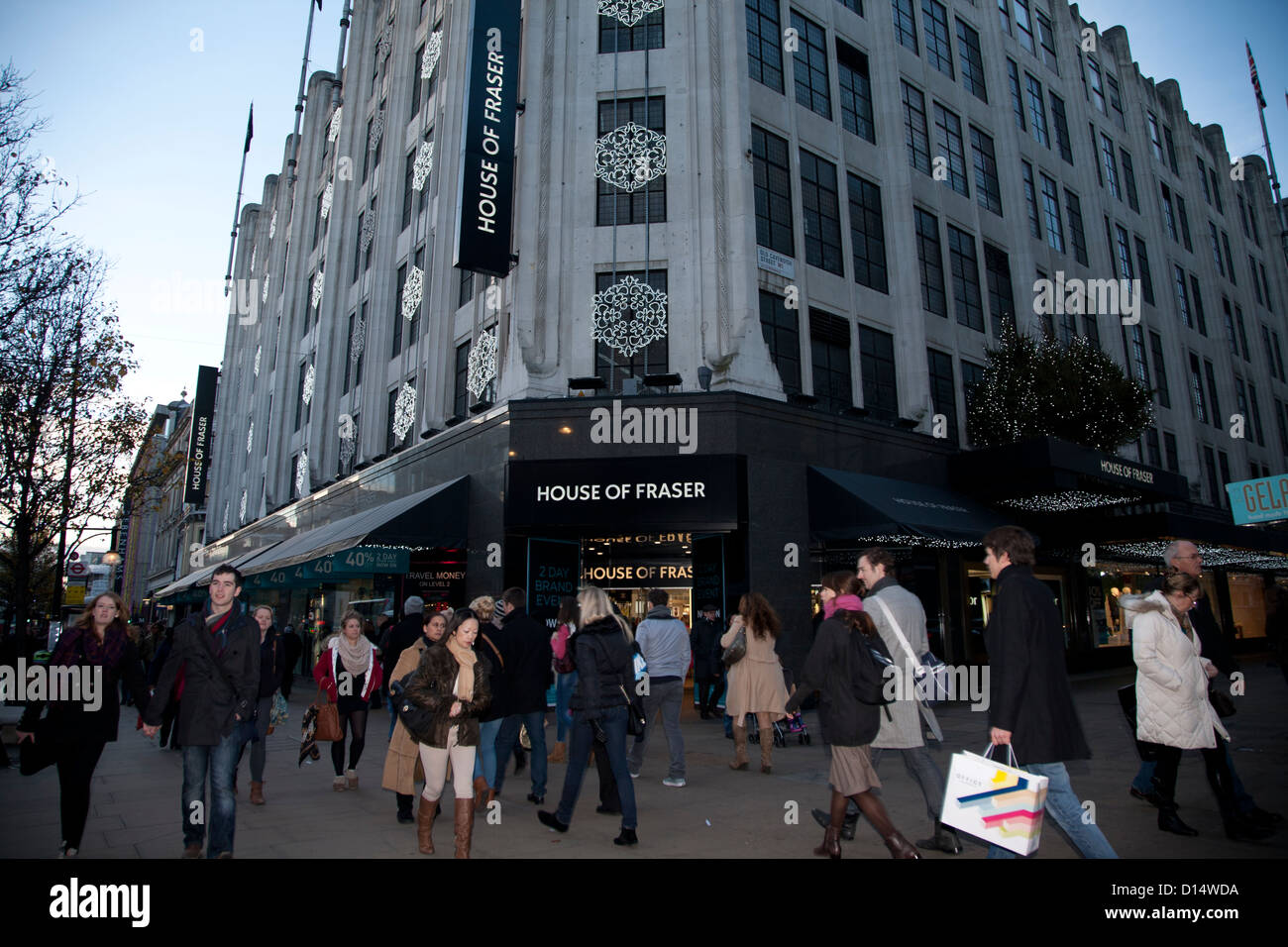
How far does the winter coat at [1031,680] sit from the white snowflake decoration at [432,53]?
75.2ft

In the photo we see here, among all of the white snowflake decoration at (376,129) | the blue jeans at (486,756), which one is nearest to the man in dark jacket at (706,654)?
the blue jeans at (486,756)

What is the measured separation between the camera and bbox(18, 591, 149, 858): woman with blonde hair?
522 cm

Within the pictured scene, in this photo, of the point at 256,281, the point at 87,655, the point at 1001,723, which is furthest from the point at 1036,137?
the point at 256,281

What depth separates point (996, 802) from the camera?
148 inches

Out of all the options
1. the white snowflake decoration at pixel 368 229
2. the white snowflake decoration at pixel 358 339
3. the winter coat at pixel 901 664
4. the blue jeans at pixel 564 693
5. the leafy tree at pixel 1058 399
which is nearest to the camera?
the winter coat at pixel 901 664

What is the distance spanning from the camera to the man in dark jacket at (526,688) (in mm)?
6922

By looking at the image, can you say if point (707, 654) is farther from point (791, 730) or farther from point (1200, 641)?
point (1200, 641)

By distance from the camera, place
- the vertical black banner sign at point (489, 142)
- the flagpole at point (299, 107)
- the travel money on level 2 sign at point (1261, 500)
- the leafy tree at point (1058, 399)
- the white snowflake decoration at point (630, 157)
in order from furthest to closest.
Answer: the flagpole at point (299, 107) < the leafy tree at point (1058, 399) < the white snowflake decoration at point (630, 157) < the vertical black banner sign at point (489, 142) < the travel money on level 2 sign at point (1261, 500)

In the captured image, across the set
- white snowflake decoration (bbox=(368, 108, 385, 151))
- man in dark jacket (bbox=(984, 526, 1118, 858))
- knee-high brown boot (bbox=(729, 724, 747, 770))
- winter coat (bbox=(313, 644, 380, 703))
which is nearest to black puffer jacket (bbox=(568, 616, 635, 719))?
man in dark jacket (bbox=(984, 526, 1118, 858))

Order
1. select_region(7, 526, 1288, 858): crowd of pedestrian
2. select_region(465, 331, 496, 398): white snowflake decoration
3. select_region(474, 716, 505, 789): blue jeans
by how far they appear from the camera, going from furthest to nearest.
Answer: select_region(465, 331, 496, 398): white snowflake decoration, select_region(474, 716, 505, 789): blue jeans, select_region(7, 526, 1288, 858): crowd of pedestrian

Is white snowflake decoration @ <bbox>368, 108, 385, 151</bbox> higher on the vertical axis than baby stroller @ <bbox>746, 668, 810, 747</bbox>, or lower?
higher

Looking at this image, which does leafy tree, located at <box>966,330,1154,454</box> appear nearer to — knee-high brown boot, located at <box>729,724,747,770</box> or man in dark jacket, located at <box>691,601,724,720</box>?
man in dark jacket, located at <box>691,601,724,720</box>

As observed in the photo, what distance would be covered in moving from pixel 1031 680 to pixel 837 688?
1.27 metres

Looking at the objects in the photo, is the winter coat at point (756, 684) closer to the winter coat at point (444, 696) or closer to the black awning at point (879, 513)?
the winter coat at point (444, 696)
